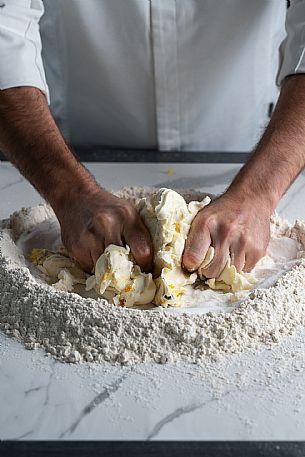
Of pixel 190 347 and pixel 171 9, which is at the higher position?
pixel 171 9

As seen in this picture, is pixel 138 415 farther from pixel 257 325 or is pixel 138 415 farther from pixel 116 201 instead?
pixel 116 201

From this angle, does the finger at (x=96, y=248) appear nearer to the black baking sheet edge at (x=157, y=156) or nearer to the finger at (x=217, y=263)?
the finger at (x=217, y=263)

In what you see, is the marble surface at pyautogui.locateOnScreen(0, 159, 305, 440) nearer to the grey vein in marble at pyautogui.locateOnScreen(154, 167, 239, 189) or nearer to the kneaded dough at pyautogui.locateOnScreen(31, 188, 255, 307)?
the kneaded dough at pyautogui.locateOnScreen(31, 188, 255, 307)

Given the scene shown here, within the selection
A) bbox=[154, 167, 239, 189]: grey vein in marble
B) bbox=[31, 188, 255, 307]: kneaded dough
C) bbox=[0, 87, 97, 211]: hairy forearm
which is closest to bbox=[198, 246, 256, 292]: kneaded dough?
bbox=[31, 188, 255, 307]: kneaded dough

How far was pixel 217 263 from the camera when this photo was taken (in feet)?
3.57

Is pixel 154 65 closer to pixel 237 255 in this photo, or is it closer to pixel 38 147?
pixel 38 147

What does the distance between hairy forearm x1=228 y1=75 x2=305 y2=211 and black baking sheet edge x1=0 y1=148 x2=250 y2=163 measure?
29 cm

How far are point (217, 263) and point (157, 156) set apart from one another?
523 millimetres

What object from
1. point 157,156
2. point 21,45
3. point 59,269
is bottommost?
point 157,156

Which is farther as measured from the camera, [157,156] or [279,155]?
[157,156]

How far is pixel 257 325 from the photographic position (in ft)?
3.30

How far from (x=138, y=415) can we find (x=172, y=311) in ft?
0.59

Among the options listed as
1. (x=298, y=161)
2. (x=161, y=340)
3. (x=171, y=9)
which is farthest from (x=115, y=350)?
(x=171, y=9)

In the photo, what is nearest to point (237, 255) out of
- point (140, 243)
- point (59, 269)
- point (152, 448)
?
point (140, 243)
